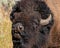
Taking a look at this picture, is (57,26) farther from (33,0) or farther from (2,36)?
(2,36)

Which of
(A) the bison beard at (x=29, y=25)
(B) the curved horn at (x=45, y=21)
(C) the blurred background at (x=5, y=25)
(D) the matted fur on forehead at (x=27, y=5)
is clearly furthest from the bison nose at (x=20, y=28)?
(C) the blurred background at (x=5, y=25)

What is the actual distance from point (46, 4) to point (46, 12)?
0.16 metres

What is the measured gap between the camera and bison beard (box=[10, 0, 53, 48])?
8141mm

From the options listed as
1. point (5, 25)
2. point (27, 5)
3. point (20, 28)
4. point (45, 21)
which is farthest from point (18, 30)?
point (5, 25)

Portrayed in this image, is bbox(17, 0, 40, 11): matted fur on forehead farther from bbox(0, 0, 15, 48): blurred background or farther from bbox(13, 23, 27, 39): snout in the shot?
bbox(0, 0, 15, 48): blurred background

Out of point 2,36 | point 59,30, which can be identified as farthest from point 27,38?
point 2,36

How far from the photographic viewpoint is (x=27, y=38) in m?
8.24

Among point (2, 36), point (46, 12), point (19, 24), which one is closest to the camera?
point (19, 24)

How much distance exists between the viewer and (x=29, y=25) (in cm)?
830

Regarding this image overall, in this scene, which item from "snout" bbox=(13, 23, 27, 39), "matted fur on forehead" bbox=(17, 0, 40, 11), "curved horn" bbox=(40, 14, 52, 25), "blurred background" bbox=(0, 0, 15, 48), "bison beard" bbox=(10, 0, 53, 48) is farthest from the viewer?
"blurred background" bbox=(0, 0, 15, 48)

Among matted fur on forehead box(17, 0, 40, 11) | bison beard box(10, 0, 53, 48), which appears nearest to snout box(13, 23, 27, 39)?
bison beard box(10, 0, 53, 48)

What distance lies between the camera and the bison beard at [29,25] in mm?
8141

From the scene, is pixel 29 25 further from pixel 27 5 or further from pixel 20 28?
pixel 27 5

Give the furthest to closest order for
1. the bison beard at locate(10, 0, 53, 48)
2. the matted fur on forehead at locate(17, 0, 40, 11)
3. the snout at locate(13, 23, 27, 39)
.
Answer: the matted fur on forehead at locate(17, 0, 40, 11), the bison beard at locate(10, 0, 53, 48), the snout at locate(13, 23, 27, 39)
